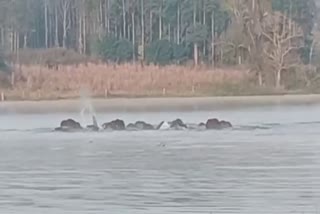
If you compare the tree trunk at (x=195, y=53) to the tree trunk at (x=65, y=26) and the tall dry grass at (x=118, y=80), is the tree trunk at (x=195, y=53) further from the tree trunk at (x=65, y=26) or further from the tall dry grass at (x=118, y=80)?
the tree trunk at (x=65, y=26)

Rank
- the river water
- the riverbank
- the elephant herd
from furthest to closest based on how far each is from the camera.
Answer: the riverbank
the elephant herd
the river water

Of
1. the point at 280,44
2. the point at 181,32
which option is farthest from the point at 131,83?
the point at 181,32

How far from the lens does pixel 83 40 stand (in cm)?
8331

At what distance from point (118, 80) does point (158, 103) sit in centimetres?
778

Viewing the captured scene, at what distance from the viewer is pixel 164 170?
20.4 metres

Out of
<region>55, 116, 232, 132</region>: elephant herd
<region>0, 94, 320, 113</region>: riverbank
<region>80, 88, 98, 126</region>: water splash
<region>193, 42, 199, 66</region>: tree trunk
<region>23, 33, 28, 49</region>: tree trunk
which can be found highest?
<region>23, 33, 28, 49</region>: tree trunk

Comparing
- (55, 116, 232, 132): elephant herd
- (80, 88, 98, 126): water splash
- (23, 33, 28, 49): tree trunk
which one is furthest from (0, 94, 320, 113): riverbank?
(23, 33, 28, 49): tree trunk

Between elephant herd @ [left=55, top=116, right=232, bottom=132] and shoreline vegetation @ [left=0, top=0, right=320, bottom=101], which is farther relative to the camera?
shoreline vegetation @ [left=0, top=0, right=320, bottom=101]

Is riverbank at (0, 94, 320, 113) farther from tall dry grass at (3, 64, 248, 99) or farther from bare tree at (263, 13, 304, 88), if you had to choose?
bare tree at (263, 13, 304, 88)

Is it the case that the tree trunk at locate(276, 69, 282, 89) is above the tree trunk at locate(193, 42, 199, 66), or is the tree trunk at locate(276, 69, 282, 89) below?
below

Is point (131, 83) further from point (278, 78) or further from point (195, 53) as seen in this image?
point (195, 53)

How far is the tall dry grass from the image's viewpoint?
59.7m

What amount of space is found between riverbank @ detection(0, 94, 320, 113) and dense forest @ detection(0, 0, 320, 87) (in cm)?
674

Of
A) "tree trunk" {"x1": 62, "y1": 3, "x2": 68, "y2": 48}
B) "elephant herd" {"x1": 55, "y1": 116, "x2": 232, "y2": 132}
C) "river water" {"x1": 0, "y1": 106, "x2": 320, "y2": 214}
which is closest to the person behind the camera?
"river water" {"x1": 0, "y1": 106, "x2": 320, "y2": 214}
